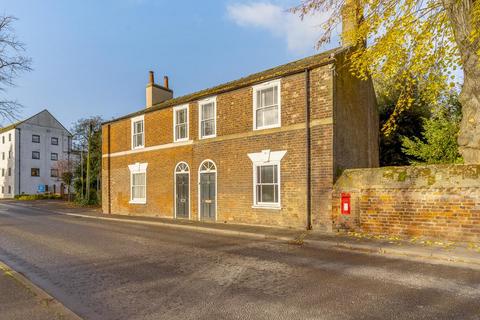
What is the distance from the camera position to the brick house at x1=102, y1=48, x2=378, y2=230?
12.0 metres

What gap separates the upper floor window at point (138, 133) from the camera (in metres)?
19.7

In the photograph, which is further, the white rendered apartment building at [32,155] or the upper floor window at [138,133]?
the white rendered apartment building at [32,155]

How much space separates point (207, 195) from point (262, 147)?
3915mm

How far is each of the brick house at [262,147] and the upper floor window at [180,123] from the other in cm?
5

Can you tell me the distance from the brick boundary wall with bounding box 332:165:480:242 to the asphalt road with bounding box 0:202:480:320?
8.53 feet

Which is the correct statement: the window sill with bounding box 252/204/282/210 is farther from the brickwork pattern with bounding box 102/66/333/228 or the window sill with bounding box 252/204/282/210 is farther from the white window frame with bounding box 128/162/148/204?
the white window frame with bounding box 128/162/148/204

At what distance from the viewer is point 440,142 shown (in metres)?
14.4

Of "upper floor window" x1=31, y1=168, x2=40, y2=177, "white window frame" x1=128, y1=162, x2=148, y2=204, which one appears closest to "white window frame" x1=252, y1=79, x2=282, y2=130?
"white window frame" x1=128, y1=162, x2=148, y2=204

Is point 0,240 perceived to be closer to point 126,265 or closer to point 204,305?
point 126,265

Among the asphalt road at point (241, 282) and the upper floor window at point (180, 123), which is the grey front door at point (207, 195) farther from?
the asphalt road at point (241, 282)

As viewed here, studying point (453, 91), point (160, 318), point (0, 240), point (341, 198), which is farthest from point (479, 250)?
point (0, 240)

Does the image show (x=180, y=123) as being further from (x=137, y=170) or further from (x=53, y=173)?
(x=53, y=173)

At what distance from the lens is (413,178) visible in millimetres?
9797

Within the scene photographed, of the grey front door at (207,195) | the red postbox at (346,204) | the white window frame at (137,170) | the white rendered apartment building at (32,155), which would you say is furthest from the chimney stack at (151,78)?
the white rendered apartment building at (32,155)
